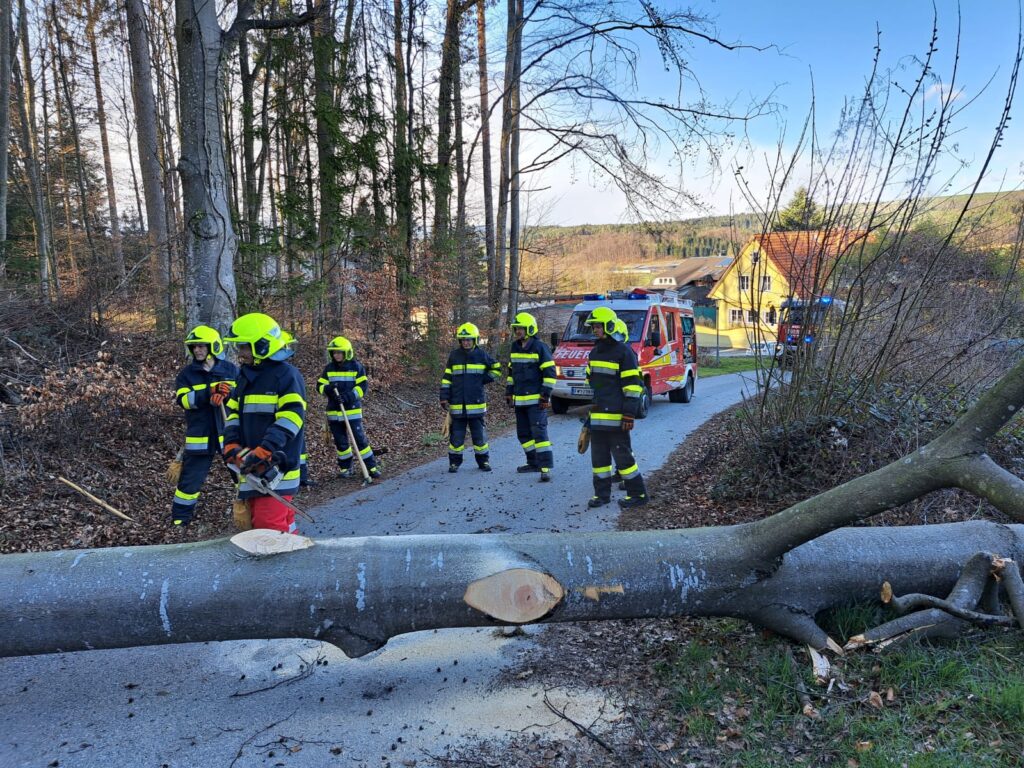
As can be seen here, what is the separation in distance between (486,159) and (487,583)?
15207mm

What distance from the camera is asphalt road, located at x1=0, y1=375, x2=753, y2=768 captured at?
2607mm

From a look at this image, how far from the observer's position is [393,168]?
44.0 ft

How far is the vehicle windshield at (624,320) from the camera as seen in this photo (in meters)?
11.9

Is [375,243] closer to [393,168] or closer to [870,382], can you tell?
[393,168]

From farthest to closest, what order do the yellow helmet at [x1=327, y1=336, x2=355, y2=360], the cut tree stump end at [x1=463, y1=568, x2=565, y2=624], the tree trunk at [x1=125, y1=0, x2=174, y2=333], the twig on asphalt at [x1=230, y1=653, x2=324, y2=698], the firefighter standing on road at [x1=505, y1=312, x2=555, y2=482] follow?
the tree trunk at [x1=125, y1=0, x2=174, y2=333], the firefighter standing on road at [x1=505, y1=312, x2=555, y2=482], the yellow helmet at [x1=327, y1=336, x2=355, y2=360], the twig on asphalt at [x1=230, y1=653, x2=324, y2=698], the cut tree stump end at [x1=463, y1=568, x2=565, y2=624]

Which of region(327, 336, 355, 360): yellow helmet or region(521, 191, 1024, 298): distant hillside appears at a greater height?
region(521, 191, 1024, 298): distant hillside

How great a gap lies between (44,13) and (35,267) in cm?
739

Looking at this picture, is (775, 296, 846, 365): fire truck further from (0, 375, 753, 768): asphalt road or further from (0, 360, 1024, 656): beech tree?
(0, 375, 753, 768): asphalt road

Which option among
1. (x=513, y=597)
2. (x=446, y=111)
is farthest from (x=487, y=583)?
(x=446, y=111)

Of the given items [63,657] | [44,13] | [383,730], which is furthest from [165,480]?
[44,13]

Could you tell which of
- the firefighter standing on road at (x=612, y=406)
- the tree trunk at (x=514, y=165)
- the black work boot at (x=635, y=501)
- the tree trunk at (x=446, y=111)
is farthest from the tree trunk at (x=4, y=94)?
the black work boot at (x=635, y=501)

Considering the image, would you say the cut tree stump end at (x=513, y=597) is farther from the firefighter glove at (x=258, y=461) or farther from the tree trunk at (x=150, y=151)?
the tree trunk at (x=150, y=151)

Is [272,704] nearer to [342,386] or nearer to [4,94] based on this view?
[342,386]

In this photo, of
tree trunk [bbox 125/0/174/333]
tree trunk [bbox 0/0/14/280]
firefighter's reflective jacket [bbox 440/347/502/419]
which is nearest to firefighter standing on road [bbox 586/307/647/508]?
firefighter's reflective jacket [bbox 440/347/502/419]
